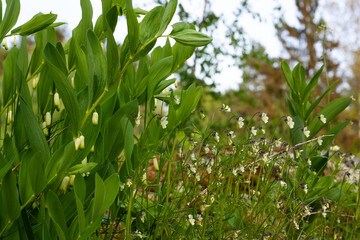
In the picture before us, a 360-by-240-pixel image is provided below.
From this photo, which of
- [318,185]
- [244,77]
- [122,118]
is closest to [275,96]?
[244,77]

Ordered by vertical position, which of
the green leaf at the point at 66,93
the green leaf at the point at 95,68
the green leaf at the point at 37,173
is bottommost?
the green leaf at the point at 37,173

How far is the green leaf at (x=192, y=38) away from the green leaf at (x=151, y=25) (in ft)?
0.25

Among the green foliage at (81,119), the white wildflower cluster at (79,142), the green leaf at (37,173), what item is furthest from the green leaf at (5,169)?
the white wildflower cluster at (79,142)

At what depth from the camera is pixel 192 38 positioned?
143 cm

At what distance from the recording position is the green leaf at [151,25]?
57.6 inches

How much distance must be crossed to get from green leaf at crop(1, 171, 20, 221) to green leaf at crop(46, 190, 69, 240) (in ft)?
0.38

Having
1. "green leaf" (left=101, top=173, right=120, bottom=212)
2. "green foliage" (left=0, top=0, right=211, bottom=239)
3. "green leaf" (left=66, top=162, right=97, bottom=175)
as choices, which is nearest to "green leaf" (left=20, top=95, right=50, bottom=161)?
"green foliage" (left=0, top=0, right=211, bottom=239)

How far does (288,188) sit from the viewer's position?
226cm

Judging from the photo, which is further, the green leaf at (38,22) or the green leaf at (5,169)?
the green leaf at (38,22)

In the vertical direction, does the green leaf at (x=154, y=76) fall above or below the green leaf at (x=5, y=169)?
above

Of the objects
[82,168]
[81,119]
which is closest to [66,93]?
[81,119]

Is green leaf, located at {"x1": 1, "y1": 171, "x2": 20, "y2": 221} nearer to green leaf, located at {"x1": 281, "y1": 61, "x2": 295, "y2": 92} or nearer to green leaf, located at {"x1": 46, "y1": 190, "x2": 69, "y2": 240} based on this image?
green leaf, located at {"x1": 46, "y1": 190, "x2": 69, "y2": 240}

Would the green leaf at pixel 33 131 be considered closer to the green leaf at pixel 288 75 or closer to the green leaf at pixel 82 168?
the green leaf at pixel 82 168

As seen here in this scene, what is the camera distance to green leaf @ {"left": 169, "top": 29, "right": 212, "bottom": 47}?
1416 millimetres
